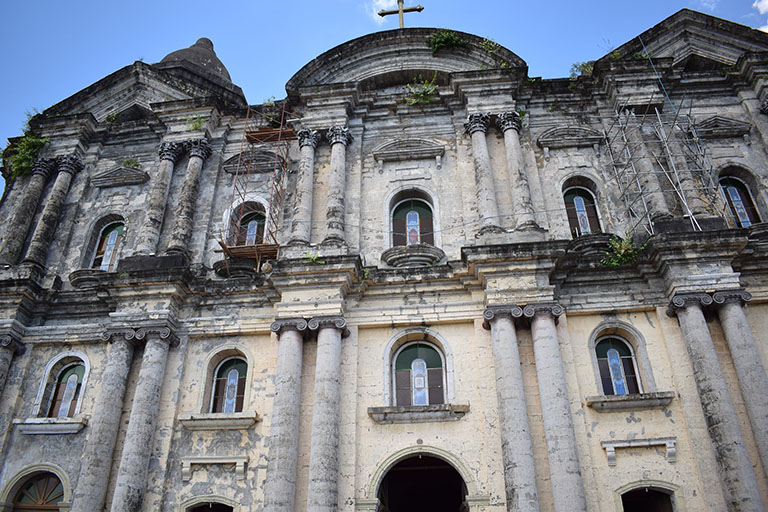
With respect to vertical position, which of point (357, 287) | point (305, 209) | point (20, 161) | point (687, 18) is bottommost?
point (357, 287)

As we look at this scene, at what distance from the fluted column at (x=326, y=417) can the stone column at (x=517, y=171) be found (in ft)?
14.9

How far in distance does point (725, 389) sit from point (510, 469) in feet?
13.3

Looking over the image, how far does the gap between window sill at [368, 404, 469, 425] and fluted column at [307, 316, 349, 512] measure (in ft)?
2.76

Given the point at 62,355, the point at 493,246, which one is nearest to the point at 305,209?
the point at 493,246

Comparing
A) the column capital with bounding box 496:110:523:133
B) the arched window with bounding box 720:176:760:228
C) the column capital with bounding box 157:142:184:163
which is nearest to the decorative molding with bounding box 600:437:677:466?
the arched window with bounding box 720:176:760:228

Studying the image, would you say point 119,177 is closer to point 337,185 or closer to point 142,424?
point 337,185

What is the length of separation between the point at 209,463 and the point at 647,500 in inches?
334

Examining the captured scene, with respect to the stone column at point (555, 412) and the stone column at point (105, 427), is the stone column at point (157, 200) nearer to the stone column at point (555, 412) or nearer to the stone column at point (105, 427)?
the stone column at point (105, 427)

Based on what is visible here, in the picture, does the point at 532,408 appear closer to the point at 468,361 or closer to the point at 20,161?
the point at 468,361

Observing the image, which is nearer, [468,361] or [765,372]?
[765,372]

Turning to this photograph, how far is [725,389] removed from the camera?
34.1 feet

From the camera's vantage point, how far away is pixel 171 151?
15516 millimetres

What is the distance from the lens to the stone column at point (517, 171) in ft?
42.6

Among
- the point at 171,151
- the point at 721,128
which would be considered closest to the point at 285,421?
the point at 171,151
